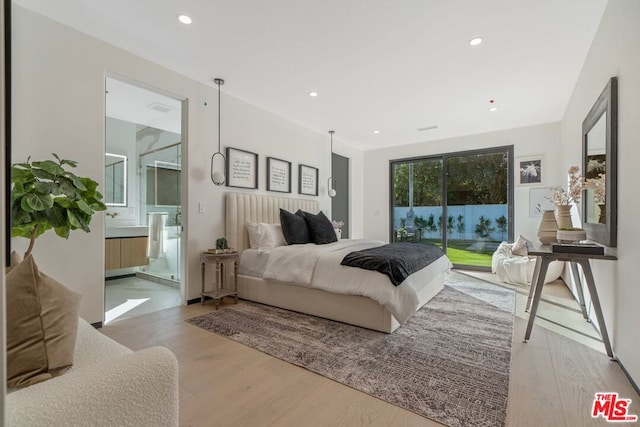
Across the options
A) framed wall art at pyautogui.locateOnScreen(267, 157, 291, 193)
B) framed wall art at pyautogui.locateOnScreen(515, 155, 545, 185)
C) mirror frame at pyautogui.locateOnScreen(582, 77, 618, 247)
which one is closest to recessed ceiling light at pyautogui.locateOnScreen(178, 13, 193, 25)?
framed wall art at pyautogui.locateOnScreen(267, 157, 291, 193)

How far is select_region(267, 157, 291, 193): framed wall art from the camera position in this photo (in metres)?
4.49

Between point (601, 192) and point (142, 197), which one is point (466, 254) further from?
point (142, 197)

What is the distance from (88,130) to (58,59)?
0.59m

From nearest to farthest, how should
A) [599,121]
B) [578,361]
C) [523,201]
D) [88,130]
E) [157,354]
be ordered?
[157,354] → [578,361] → [599,121] → [88,130] → [523,201]

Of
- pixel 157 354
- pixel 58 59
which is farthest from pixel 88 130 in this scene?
pixel 157 354


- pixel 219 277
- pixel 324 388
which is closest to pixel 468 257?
pixel 219 277

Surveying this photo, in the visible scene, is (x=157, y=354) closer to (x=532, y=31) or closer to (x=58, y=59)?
(x=58, y=59)

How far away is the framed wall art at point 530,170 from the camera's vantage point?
16.5 feet

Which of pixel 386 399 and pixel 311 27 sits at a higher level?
pixel 311 27

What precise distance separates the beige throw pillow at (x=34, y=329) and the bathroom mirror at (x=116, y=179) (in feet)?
13.9

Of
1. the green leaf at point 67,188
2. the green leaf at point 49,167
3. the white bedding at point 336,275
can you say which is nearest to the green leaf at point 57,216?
the green leaf at point 67,188

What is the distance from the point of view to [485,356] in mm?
2221

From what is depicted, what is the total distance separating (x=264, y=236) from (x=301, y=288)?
0.93 meters

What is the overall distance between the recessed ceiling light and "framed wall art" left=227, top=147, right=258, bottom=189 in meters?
1.57
